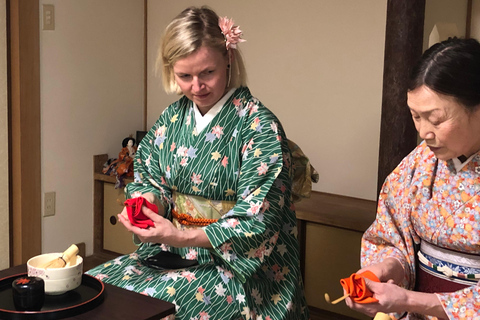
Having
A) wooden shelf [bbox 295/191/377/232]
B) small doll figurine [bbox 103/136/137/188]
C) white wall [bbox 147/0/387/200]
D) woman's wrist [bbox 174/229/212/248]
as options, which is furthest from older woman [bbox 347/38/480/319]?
small doll figurine [bbox 103/136/137/188]

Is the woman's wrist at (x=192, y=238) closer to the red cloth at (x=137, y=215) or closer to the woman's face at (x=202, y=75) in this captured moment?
the red cloth at (x=137, y=215)

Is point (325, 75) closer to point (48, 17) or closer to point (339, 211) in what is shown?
point (339, 211)

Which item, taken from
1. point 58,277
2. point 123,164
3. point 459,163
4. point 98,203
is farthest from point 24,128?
point 459,163

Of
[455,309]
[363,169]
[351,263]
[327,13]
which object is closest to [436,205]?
[455,309]

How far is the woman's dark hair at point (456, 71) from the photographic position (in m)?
1.45

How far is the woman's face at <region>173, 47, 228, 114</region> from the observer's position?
2.06 metres

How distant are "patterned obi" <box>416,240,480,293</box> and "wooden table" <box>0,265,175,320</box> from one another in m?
0.68

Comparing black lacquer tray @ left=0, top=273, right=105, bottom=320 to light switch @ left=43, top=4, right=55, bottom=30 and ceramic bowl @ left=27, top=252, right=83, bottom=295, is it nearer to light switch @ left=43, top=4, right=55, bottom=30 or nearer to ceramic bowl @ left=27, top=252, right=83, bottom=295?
ceramic bowl @ left=27, top=252, right=83, bottom=295

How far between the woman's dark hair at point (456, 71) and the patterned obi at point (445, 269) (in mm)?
390

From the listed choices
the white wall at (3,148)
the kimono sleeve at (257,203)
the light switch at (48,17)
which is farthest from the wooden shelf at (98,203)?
the kimono sleeve at (257,203)

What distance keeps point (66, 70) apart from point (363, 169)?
5.61 ft

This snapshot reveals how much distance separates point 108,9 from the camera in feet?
12.0

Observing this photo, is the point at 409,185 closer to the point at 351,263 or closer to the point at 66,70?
the point at 351,263

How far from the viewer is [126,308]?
1600 millimetres
